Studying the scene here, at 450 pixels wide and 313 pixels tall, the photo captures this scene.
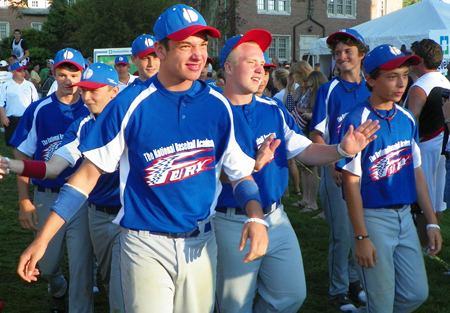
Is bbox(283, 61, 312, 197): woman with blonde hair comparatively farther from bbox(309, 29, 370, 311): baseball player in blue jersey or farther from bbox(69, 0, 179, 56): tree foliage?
bbox(69, 0, 179, 56): tree foliage

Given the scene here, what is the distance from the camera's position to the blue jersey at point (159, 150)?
289cm

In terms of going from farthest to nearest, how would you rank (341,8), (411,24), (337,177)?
(341,8), (411,24), (337,177)

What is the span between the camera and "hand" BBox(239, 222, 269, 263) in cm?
273

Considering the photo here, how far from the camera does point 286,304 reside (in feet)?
12.1

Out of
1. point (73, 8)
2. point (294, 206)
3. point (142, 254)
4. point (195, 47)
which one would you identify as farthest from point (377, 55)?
point (73, 8)

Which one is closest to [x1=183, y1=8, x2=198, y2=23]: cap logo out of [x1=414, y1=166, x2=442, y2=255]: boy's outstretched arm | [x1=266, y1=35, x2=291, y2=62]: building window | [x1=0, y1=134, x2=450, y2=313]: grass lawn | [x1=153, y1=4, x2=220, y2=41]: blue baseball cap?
[x1=153, y1=4, x2=220, y2=41]: blue baseball cap

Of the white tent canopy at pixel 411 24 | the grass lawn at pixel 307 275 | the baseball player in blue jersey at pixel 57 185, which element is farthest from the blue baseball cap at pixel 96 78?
the white tent canopy at pixel 411 24

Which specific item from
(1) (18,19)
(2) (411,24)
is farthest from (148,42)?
(1) (18,19)

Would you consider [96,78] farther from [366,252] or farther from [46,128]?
[366,252]

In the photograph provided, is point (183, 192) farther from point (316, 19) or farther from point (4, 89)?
point (316, 19)

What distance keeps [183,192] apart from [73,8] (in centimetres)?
3450

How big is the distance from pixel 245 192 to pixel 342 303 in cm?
281

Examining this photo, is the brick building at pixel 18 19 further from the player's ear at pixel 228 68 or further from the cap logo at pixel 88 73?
the player's ear at pixel 228 68

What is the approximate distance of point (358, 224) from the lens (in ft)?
12.2
